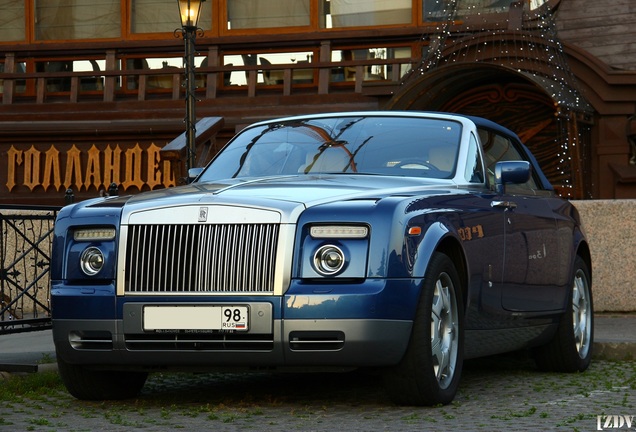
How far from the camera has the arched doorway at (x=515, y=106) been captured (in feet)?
56.2

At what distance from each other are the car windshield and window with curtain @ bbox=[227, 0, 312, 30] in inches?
513

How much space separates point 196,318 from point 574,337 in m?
3.40

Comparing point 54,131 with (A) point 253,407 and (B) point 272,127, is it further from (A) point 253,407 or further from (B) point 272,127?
(A) point 253,407

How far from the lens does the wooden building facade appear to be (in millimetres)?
17406

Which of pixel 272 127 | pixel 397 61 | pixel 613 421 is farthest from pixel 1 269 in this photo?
pixel 397 61

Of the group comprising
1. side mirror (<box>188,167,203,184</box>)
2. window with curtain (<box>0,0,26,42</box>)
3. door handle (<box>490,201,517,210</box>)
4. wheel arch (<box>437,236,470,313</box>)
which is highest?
window with curtain (<box>0,0,26,42</box>)

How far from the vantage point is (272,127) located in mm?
9227

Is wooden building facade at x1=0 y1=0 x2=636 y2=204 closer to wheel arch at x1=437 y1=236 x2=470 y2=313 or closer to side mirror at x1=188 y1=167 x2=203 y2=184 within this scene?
side mirror at x1=188 y1=167 x2=203 y2=184

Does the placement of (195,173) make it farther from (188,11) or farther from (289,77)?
(289,77)

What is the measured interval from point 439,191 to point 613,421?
1.64 meters

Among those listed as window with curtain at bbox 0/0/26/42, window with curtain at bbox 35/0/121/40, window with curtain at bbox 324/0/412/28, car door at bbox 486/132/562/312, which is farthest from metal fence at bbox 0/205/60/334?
window with curtain at bbox 0/0/26/42

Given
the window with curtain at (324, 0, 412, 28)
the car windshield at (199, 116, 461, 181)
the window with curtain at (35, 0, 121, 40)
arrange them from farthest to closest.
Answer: the window with curtain at (35, 0, 121, 40), the window with curtain at (324, 0, 412, 28), the car windshield at (199, 116, 461, 181)

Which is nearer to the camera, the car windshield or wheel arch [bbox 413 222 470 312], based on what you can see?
wheel arch [bbox 413 222 470 312]

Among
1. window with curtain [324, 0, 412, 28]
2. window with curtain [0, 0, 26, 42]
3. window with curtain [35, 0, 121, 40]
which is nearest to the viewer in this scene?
window with curtain [324, 0, 412, 28]
